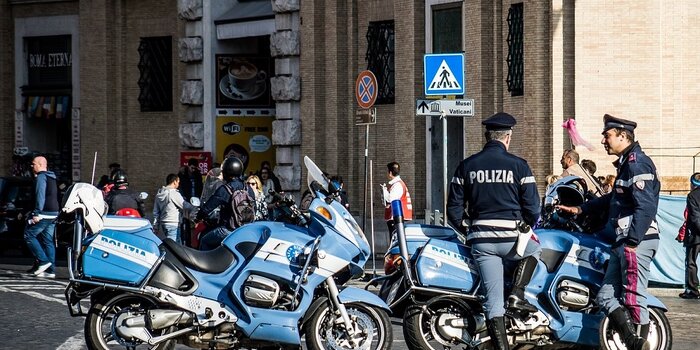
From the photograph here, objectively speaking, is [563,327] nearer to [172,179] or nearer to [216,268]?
[216,268]

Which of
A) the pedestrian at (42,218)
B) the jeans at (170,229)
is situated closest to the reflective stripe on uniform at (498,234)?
the pedestrian at (42,218)

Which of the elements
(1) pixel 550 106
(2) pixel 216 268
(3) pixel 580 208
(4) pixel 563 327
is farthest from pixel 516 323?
(1) pixel 550 106

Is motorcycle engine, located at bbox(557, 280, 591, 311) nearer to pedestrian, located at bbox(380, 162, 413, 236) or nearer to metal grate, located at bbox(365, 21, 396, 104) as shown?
pedestrian, located at bbox(380, 162, 413, 236)

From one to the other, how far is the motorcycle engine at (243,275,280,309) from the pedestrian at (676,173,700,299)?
8343 mm

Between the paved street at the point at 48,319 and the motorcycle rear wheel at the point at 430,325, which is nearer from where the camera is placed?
the motorcycle rear wheel at the point at 430,325

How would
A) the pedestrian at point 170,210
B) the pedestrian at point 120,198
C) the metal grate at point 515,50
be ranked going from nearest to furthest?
the pedestrian at point 120,198 < the pedestrian at point 170,210 < the metal grate at point 515,50

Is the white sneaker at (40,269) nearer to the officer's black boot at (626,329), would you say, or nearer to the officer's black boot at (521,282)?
the officer's black boot at (521,282)

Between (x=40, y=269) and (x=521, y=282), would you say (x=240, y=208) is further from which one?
(x=40, y=269)

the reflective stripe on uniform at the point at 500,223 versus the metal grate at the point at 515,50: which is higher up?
the metal grate at the point at 515,50

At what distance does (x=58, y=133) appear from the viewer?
125ft

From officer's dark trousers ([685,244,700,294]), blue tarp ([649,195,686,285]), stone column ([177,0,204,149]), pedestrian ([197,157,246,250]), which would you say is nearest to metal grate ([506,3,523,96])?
blue tarp ([649,195,686,285])

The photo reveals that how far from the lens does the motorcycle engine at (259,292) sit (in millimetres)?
11234

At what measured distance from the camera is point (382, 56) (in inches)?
1121

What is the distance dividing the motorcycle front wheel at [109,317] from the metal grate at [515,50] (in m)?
14.3
